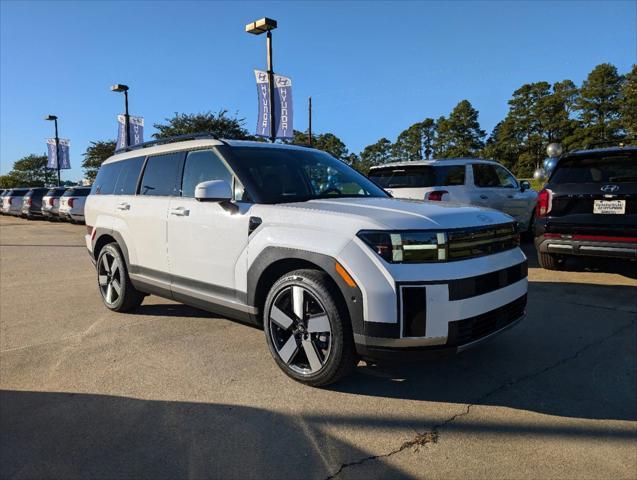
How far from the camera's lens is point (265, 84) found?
53.4 ft

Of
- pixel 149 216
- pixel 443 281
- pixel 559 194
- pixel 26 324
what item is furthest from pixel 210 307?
pixel 559 194

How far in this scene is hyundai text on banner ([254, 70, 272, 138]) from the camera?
1625 centimetres

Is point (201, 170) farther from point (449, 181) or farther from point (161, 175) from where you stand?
point (449, 181)

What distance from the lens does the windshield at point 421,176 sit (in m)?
8.09

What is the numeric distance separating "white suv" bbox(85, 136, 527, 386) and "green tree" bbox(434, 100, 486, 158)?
89912 mm

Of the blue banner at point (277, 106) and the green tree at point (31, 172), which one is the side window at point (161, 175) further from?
the green tree at point (31, 172)

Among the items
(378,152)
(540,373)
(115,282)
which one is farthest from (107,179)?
(378,152)

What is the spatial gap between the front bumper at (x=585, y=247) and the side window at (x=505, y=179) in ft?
9.88

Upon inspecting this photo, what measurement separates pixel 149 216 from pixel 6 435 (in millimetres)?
2283

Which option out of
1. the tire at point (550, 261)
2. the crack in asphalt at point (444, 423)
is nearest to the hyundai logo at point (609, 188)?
the tire at point (550, 261)

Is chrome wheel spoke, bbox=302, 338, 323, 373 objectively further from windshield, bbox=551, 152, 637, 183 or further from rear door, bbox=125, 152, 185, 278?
windshield, bbox=551, 152, 637, 183

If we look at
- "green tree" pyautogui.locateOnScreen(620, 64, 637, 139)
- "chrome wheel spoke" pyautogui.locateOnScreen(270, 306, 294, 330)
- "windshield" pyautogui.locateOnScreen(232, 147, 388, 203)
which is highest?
"green tree" pyautogui.locateOnScreen(620, 64, 637, 139)

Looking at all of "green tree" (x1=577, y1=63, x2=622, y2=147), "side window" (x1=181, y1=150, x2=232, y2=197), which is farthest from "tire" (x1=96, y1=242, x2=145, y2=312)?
"green tree" (x1=577, y1=63, x2=622, y2=147)

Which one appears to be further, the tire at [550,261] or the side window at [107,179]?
the tire at [550,261]
